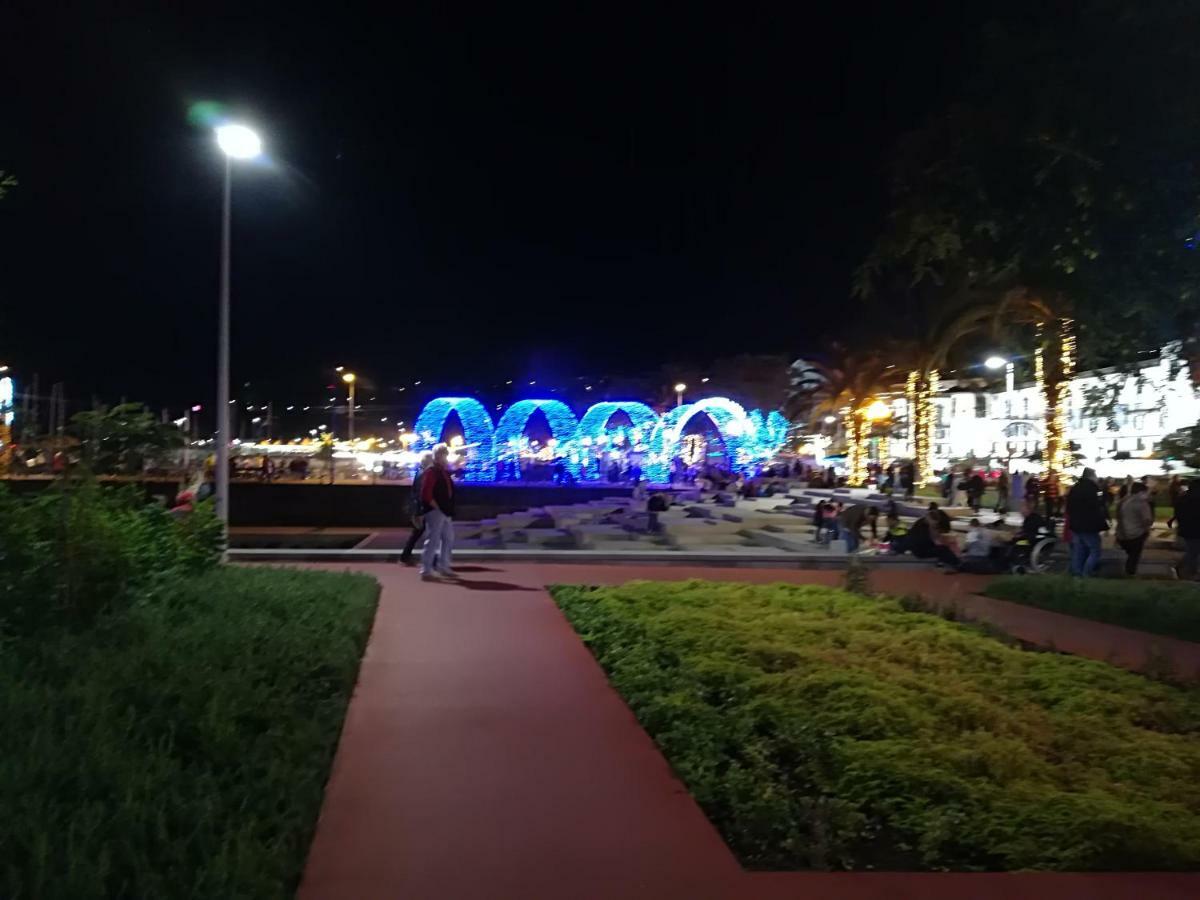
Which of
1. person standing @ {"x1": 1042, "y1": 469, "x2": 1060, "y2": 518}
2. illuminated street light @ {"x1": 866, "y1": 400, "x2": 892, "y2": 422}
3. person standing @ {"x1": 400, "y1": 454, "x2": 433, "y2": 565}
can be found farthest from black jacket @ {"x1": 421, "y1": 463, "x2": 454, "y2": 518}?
illuminated street light @ {"x1": 866, "y1": 400, "x2": 892, "y2": 422}

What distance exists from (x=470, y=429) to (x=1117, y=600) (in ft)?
78.8

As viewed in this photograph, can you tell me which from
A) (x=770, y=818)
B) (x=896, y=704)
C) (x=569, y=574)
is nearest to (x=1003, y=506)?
(x=569, y=574)

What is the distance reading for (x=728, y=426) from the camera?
1288 inches

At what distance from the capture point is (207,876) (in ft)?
12.5

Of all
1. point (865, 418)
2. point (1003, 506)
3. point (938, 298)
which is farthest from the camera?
point (865, 418)

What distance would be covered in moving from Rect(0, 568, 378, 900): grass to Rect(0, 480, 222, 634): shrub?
34 cm

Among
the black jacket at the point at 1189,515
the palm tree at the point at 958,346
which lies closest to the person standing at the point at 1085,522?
the black jacket at the point at 1189,515

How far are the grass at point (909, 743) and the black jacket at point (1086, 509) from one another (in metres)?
5.74

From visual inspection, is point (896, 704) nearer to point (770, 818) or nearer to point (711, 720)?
point (711, 720)

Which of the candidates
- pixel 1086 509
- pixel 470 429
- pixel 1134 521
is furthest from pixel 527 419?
pixel 1086 509

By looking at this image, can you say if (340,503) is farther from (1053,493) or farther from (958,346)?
(958,346)

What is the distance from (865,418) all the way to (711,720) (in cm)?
3908

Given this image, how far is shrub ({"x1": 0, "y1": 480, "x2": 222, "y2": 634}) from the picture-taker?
26.6 feet

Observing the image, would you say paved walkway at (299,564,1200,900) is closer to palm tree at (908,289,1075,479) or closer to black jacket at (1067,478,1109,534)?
black jacket at (1067,478,1109,534)
